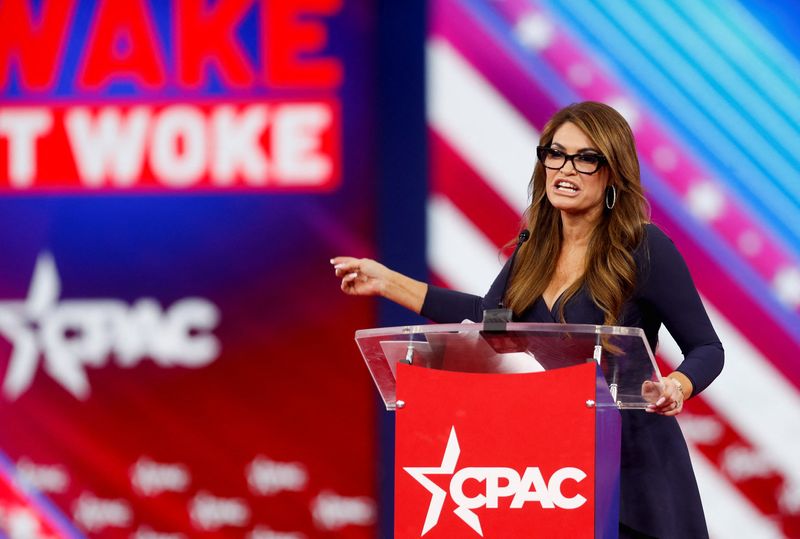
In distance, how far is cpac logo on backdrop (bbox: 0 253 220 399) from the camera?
388 centimetres

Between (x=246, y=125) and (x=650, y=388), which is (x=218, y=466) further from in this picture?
(x=650, y=388)

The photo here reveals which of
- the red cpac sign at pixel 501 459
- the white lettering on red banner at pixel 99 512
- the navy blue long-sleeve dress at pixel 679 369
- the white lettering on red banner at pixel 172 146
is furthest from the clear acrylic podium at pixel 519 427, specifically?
the white lettering on red banner at pixel 99 512

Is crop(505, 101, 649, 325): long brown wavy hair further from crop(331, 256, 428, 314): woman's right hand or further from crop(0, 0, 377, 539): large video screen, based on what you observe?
crop(0, 0, 377, 539): large video screen

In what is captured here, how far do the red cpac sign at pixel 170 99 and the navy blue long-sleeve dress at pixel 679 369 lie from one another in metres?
2.03

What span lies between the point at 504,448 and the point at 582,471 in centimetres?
11

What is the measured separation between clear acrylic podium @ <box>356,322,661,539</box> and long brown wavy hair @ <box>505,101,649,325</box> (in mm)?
266

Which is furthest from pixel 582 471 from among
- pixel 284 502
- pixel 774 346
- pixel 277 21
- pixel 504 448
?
→ pixel 277 21

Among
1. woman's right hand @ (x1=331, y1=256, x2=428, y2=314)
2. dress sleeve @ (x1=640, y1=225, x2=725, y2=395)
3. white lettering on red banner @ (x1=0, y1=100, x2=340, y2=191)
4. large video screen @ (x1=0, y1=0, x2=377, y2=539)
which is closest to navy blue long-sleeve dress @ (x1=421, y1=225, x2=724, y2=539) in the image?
dress sleeve @ (x1=640, y1=225, x2=725, y2=395)

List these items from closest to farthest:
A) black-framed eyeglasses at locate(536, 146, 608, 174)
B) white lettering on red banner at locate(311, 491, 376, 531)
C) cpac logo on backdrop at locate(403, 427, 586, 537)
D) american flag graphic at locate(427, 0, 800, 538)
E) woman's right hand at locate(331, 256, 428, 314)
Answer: cpac logo on backdrop at locate(403, 427, 586, 537) → black-framed eyeglasses at locate(536, 146, 608, 174) → woman's right hand at locate(331, 256, 428, 314) → american flag graphic at locate(427, 0, 800, 538) → white lettering on red banner at locate(311, 491, 376, 531)

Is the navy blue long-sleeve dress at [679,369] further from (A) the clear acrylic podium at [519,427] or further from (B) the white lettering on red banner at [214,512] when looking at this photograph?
(B) the white lettering on red banner at [214,512]

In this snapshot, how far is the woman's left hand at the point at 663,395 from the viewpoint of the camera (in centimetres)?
162

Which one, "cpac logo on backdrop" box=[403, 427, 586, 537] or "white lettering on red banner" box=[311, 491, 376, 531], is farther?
"white lettering on red banner" box=[311, 491, 376, 531]

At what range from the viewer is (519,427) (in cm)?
155

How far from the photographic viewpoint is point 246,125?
389cm
